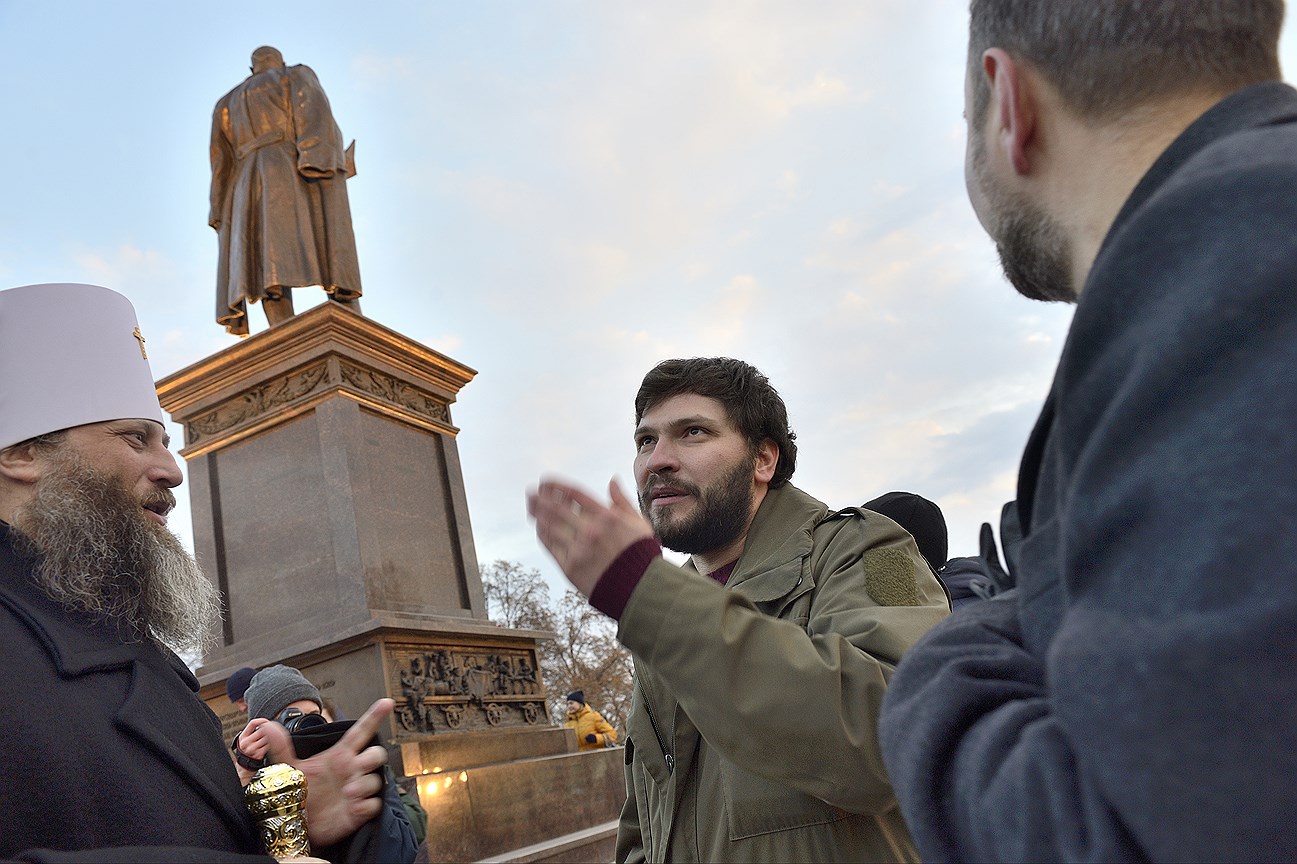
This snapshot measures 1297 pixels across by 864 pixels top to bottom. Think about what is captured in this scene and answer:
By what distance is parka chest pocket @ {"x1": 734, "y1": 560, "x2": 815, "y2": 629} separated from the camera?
2.47 meters

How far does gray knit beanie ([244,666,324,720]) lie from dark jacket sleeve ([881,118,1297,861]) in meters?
4.58

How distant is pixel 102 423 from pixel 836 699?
77.3 inches

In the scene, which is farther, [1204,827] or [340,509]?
[340,509]

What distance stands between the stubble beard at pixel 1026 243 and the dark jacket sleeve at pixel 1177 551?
27 cm

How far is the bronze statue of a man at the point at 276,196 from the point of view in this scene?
921cm

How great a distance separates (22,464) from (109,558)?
1.16ft

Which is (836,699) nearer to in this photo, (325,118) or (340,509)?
(340,509)

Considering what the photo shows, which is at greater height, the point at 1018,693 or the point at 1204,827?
the point at 1018,693

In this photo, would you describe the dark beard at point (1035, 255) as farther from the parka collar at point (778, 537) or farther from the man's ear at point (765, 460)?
A: the man's ear at point (765, 460)

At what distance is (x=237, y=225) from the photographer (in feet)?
30.7

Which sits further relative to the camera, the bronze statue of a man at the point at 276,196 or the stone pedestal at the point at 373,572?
the bronze statue of a man at the point at 276,196

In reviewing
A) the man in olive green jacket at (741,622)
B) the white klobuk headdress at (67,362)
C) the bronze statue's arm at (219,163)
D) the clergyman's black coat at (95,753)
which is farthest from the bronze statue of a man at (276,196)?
the clergyman's black coat at (95,753)

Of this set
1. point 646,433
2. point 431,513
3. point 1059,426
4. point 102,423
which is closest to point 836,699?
point 1059,426

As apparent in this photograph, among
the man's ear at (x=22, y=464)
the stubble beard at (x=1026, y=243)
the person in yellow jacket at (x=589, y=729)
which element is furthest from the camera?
the person in yellow jacket at (x=589, y=729)
